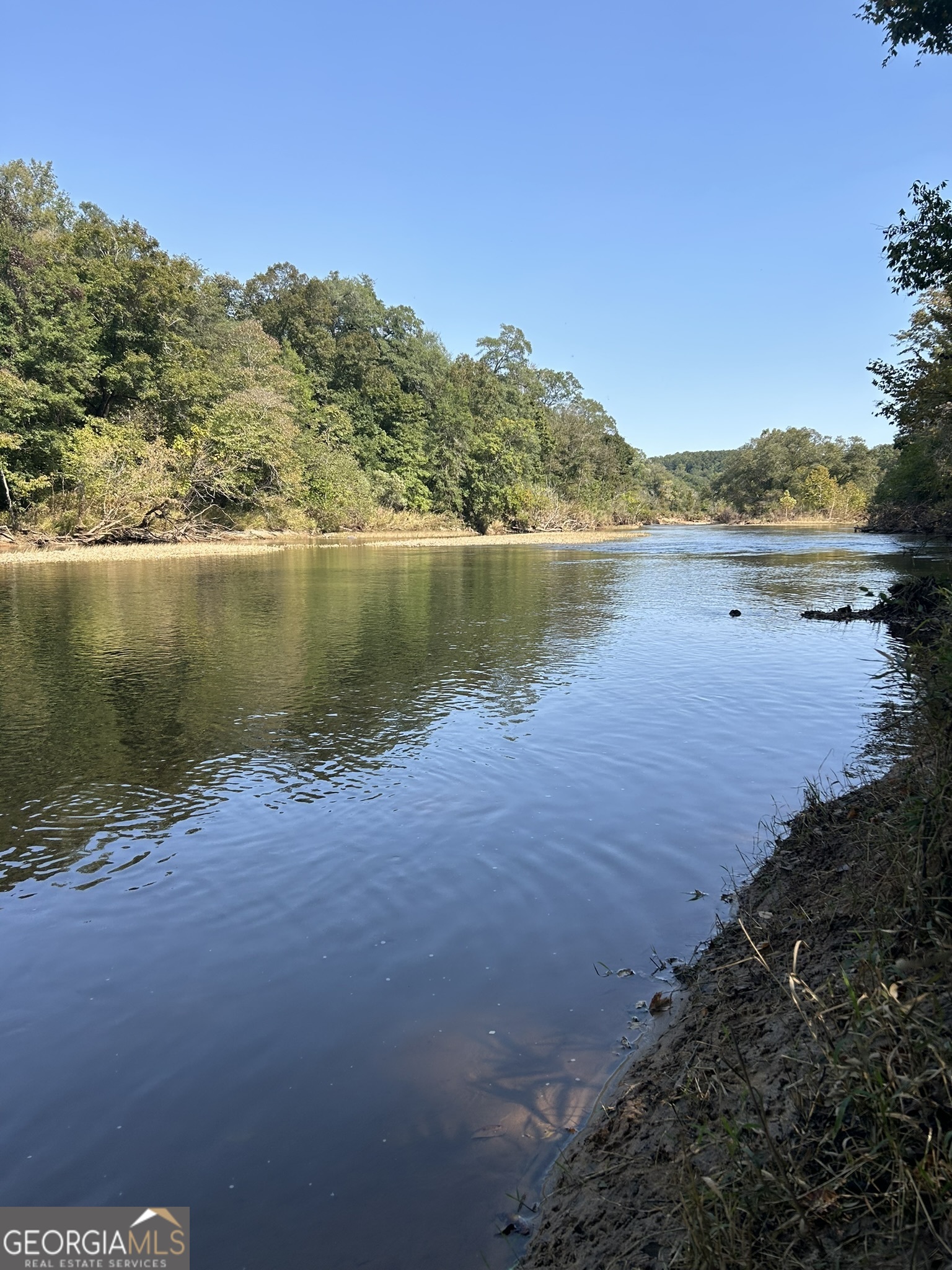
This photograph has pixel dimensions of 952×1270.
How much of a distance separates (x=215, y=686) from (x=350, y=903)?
316 inches

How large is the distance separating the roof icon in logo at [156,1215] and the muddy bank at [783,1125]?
1.55 m

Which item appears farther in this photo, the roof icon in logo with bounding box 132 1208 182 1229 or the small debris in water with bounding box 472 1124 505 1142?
the small debris in water with bounding box 472 1124 505 1142

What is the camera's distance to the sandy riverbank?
38.8 meters

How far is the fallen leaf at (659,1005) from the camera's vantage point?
14.8ft

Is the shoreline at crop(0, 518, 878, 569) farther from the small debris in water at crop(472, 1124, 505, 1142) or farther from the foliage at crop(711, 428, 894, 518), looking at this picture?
the small debris in water at crop(472, 1124, 505, 1142)

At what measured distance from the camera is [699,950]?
16.8ft

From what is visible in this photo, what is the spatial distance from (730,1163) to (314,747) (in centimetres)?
799

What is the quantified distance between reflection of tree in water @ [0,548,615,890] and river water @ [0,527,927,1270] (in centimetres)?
7

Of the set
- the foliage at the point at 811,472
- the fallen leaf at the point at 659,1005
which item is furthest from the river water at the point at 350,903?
the foliage at the point at 811,472

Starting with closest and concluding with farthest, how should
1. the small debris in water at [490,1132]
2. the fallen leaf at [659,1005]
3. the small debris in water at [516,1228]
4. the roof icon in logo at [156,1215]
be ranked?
the small debris in water at [516,1228] < the roof icon in logo at [156,1215] < the small debris in water at [490,1132] < the fallen leaf at [659,1005]

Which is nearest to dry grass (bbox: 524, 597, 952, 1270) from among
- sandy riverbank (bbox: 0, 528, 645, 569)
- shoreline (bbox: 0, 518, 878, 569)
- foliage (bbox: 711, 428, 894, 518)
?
sandy riverbank (bbox: 0, 528, 645, 569)

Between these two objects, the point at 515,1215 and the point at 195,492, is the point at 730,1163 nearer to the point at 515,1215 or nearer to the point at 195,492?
the point at 515,1215

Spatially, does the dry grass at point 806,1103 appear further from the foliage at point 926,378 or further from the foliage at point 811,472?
the foliage at point 811,472

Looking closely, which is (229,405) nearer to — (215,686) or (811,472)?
(215,686)
